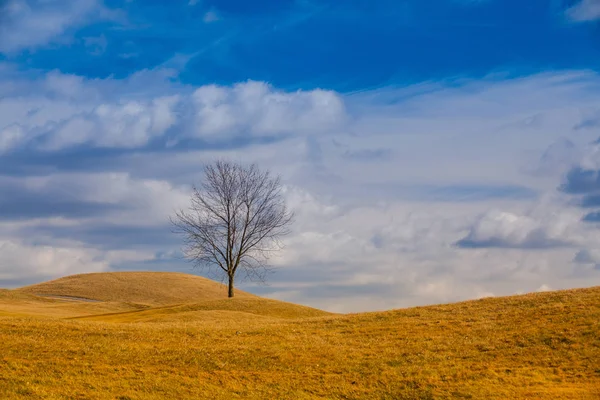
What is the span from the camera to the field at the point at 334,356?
2145cm

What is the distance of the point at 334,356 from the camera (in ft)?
83.8

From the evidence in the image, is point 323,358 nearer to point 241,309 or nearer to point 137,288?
point 241,309

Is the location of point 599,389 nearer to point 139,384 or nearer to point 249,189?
point 139,384

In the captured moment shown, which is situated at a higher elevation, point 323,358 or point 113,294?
point 113,294

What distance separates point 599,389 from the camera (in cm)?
2134

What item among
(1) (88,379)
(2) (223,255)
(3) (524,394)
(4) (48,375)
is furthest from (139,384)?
(2) (223,255)

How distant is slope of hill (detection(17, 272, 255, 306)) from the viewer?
259 ft

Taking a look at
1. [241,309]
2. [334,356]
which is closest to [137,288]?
[241,309]

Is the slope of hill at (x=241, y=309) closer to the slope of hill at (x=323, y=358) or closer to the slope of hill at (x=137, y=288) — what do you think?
the slope of hill at (x=323, y=358)

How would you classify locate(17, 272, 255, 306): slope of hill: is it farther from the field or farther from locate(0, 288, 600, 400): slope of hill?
locate(0, 288, 600, 400): slope of hill

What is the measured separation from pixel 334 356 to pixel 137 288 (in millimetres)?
61128

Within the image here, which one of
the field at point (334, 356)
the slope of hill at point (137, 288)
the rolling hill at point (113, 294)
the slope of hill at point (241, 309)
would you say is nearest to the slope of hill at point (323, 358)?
the field at point (334, 356)

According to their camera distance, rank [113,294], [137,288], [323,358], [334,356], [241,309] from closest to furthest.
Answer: [323,358]
[334,356]
[241,309]
[113,294]
[137,288]

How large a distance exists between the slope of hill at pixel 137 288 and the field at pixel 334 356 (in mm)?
46684
